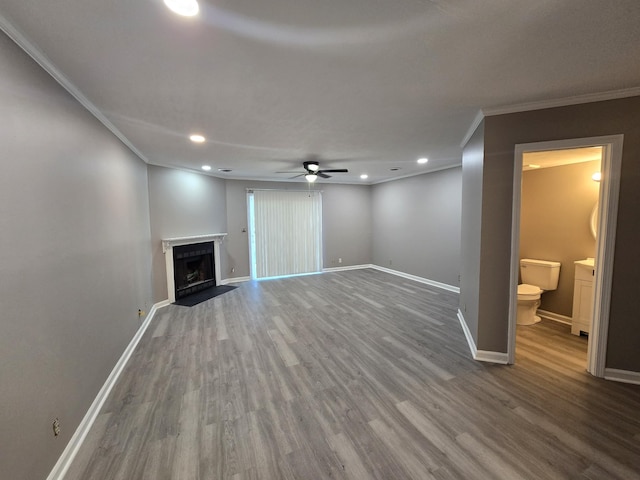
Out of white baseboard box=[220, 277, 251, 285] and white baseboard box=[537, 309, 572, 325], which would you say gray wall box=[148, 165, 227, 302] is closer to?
white baseboard box=[220, 277, 251, 285]

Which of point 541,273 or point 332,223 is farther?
point 332,223

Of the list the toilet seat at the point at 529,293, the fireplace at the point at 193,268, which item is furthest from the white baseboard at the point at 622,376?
the fireplace at the point at 193,268

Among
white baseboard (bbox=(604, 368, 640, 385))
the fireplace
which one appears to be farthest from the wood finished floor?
the fireplace

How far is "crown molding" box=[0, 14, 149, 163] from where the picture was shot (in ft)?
4.13

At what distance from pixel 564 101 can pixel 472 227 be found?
1319 millimetres

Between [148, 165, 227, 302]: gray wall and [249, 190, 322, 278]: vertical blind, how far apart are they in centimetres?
80

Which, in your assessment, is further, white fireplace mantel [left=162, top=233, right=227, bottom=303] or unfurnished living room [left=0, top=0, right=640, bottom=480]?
white fireplace mantel [left=162, top=233, right=227, bottom=303]

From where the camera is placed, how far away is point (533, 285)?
3.71 m

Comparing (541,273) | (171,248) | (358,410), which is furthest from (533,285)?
(171,248)

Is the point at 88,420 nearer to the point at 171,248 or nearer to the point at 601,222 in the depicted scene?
the point at 171,248

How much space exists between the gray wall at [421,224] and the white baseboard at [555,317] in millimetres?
1387

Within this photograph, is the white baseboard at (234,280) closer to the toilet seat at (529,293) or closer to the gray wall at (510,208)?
the gray wall at (510,208)

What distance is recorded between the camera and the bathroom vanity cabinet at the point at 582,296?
3077 millimetres

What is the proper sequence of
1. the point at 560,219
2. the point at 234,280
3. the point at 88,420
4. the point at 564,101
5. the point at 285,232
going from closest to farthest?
the point at 88,420, the point at 564,101, the point at 560,219, the point at 234,280, the point at 285,232
